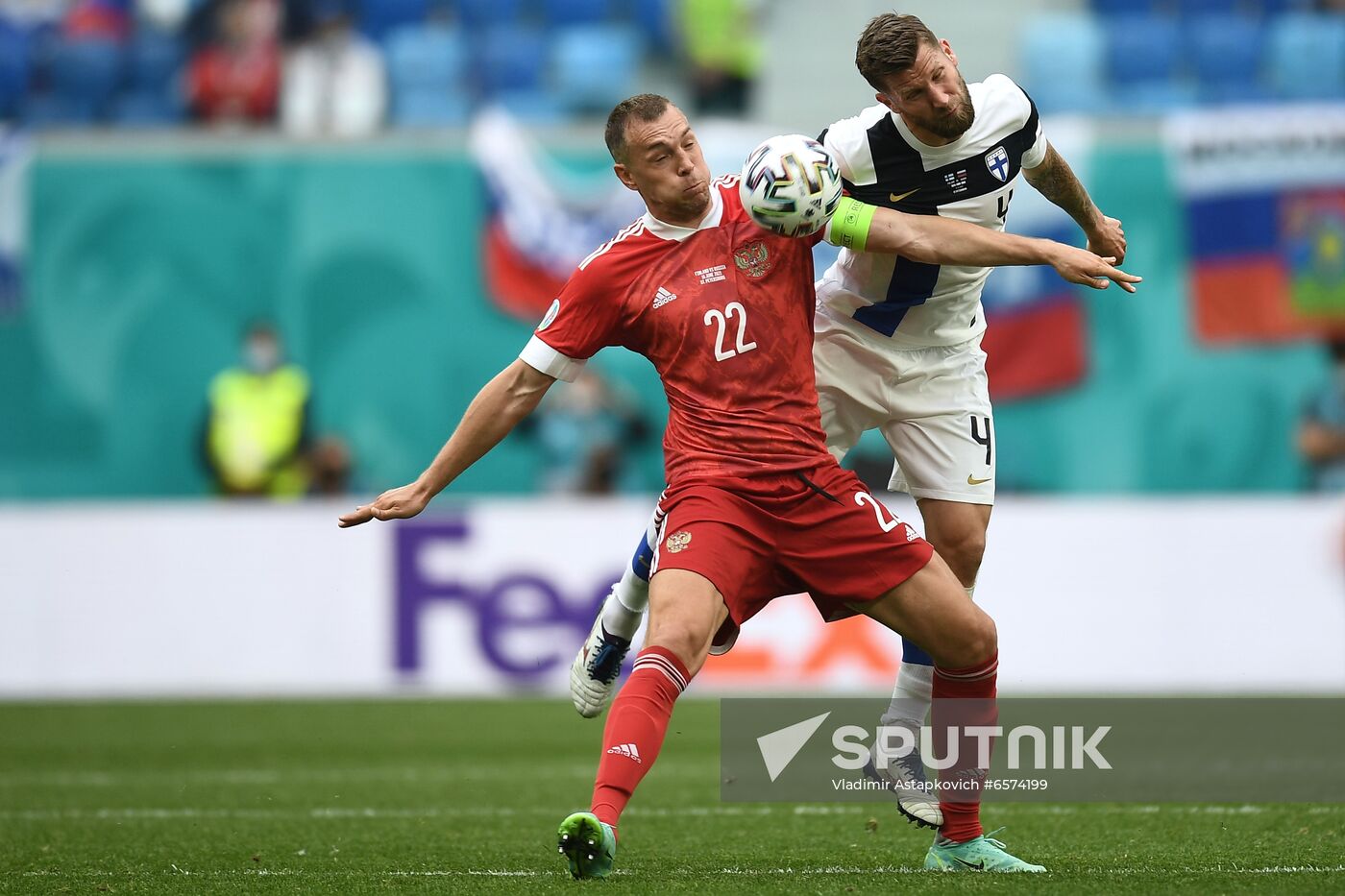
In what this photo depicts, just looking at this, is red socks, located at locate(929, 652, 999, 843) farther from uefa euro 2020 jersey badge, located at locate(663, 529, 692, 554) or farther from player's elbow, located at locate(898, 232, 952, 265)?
player's elbow, located at locate(898, 232, 952, 265)

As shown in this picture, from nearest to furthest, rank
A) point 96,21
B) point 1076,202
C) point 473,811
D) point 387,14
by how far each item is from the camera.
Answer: point 1076,202 < point 473,811 < point 96,21 < point 387,14

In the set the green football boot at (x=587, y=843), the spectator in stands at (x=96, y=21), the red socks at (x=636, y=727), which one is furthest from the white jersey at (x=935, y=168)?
the spectator in stands at (x=96, y=21)

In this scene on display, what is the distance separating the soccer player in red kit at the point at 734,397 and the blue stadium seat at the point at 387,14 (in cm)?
1267

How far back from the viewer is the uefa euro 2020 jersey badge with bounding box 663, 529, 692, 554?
546 centimetres

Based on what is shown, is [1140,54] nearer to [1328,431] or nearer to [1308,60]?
[1308,60]

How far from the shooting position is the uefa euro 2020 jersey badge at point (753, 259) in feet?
18.5

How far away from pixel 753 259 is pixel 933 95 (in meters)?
0.82

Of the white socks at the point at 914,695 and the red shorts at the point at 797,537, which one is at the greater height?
the red shorts at the point at 797,537

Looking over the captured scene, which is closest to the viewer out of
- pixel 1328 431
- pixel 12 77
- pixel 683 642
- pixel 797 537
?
pixel 683 642

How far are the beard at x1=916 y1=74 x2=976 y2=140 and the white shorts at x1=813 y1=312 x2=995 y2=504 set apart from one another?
0.88 m

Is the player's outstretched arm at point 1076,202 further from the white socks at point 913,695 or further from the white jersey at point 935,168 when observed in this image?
the white socks at point 913,695

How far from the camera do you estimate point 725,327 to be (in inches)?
219

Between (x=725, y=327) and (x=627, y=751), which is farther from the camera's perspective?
(x=725, y=327)

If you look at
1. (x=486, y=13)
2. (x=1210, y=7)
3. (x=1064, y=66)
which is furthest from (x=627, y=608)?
(x=1210, y=7)
